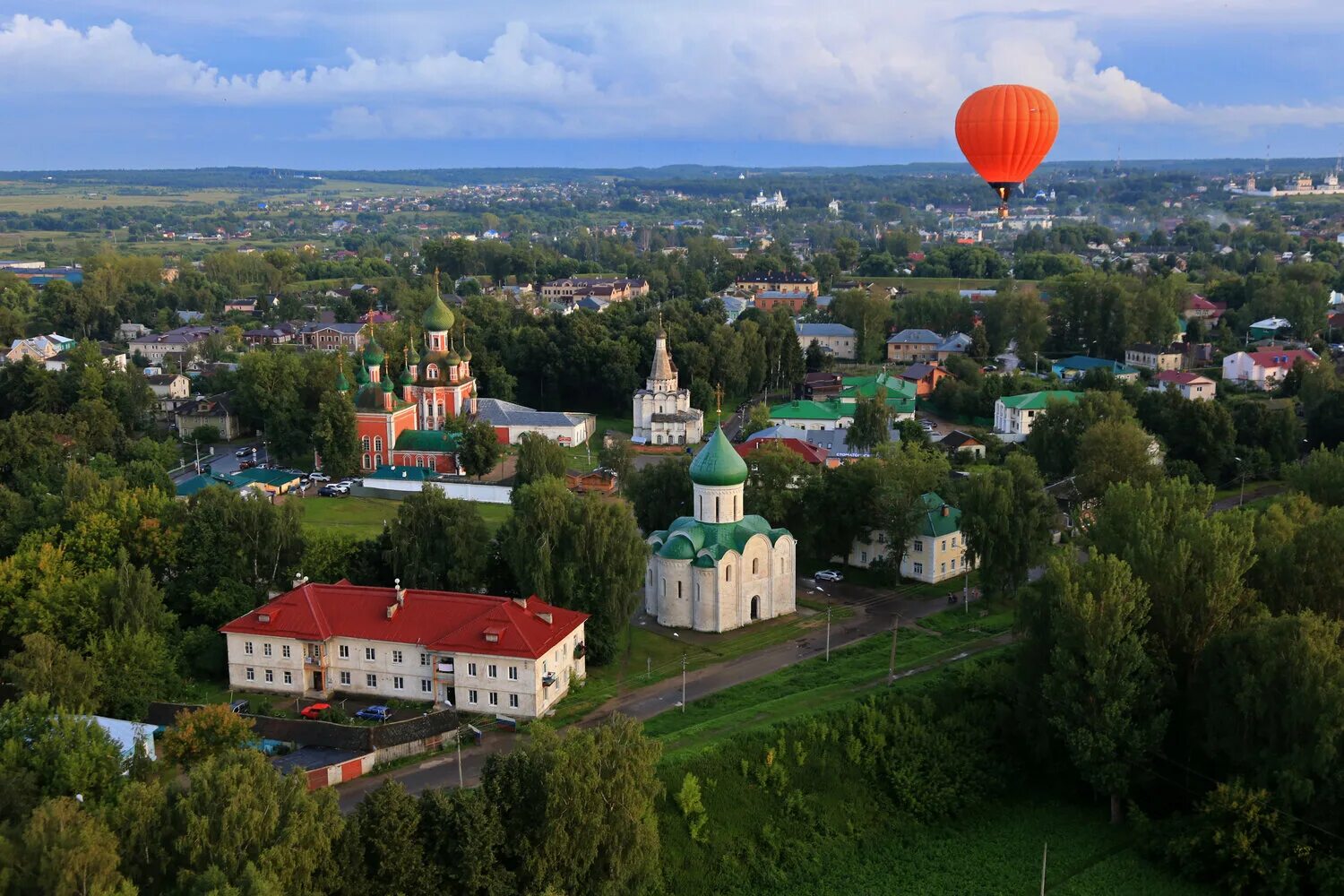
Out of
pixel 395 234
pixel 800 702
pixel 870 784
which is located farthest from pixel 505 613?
pixel 395 234

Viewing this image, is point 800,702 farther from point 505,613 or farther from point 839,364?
point 839,364

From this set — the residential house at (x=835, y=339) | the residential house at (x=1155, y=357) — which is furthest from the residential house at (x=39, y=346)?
the residential house at (x=1155, y=357)

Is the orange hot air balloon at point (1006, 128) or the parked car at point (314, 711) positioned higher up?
the orange hot air balloon at point (1006, 128)

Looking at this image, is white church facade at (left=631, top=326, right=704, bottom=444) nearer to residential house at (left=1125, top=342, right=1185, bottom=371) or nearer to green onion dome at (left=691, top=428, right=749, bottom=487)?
green onion dome at (left=691, top=428, right=749, bottom=487)

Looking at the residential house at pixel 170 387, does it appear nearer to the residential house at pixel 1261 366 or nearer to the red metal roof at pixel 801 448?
the red metal roof at pixel 801 448

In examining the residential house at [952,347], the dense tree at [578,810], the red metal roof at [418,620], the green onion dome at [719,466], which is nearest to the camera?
the dense tree at [578,810]
